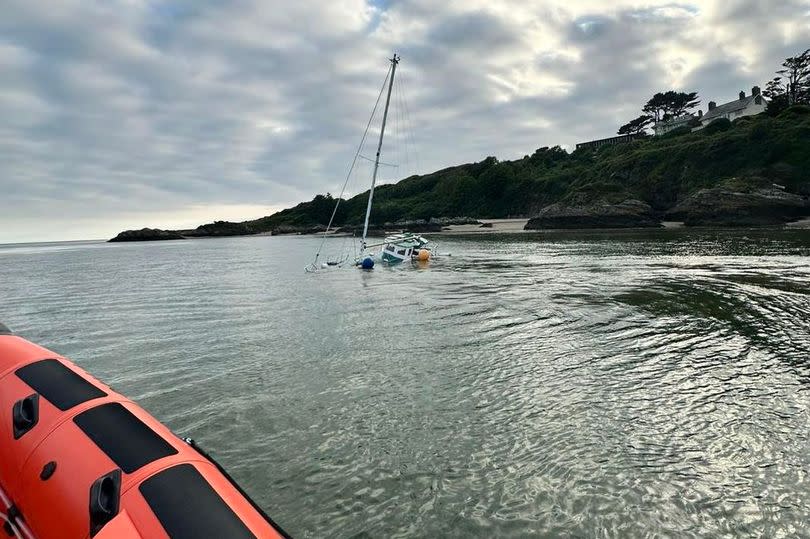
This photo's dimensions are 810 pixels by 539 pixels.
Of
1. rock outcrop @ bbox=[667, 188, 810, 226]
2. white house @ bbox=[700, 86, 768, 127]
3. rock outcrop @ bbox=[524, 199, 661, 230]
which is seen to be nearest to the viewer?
rock outcrop @ bbox=[667, 188, 810, 226]

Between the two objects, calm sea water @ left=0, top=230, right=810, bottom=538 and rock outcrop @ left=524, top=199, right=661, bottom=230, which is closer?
Answer: calm sea water @ left=0, top=230, right=810, bottom=538

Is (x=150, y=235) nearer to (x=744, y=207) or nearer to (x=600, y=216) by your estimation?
(x=600, y=216)

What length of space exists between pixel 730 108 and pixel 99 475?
12836 cm

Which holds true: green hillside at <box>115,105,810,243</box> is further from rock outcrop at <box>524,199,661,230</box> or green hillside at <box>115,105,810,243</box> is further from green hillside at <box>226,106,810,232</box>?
rock outcrop at <box>524,199,661,230</box>

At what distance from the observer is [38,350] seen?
575 centimetres

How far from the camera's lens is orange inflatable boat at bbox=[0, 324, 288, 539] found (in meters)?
3.06

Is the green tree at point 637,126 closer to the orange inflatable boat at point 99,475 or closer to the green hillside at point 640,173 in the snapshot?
the green hillside at point 640,173

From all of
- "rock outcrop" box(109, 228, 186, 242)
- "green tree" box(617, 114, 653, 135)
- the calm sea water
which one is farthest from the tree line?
"rock outcrop" box(109, 228, 186, 242)

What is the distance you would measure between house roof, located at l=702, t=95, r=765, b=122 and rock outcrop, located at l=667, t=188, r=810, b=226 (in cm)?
5506

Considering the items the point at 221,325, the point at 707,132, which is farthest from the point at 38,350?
the point at 707,132

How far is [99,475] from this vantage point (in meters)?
3.51

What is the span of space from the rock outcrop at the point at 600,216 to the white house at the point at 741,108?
4098 cm

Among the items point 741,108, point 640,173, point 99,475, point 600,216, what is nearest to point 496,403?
point 99,475

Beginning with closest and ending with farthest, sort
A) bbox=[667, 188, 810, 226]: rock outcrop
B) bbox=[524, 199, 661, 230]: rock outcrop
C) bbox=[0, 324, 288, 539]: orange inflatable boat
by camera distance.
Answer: bbox=[0, 324, 288, 539]: orange inflatable boat, bbox=[667, 188, 810, 226]: rock outcrop, bbox=[524, 199, 661, 230]: rock outcrop
